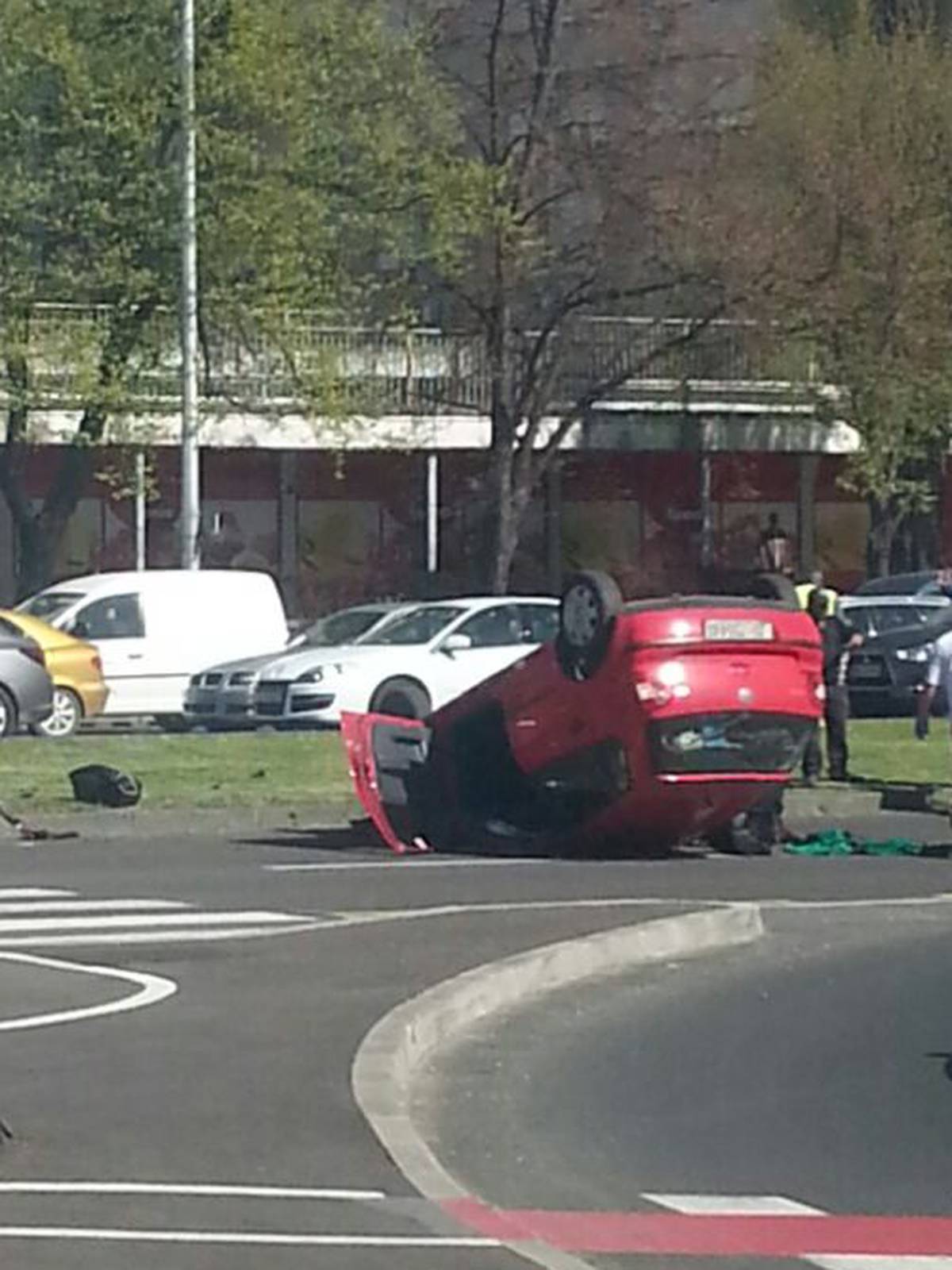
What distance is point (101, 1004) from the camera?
13695mm

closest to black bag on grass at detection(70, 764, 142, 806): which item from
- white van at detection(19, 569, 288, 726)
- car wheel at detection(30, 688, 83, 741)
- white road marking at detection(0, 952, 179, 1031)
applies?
white road marking at detection(0, 952, 179, 1031)

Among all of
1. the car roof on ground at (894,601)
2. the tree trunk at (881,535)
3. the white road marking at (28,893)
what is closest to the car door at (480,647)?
the car roof on ground at (894,601)

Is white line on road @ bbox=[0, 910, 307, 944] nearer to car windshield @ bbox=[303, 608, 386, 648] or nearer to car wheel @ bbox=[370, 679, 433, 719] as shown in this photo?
car wheel @ bbox=[370, 679, 433, 719]

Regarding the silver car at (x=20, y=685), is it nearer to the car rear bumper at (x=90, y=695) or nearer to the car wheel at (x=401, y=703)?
the car rear bumper at (x=90, y=695)

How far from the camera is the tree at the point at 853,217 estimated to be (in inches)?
1796

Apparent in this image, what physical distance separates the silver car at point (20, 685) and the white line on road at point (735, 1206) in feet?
68.3

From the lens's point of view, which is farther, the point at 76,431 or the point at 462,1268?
the point at 76,431

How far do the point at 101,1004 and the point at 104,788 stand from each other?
9570 millimetres

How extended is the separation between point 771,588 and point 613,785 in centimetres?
304

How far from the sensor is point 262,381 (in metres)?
46.4

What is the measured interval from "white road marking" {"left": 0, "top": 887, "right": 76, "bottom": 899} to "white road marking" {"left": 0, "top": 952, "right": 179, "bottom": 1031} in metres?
2.86

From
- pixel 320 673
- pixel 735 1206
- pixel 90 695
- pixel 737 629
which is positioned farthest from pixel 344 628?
pixel 735 1206

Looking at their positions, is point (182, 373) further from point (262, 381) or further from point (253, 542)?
point (253, 542)

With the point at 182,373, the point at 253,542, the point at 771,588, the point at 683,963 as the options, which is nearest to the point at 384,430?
the point at 253,542
